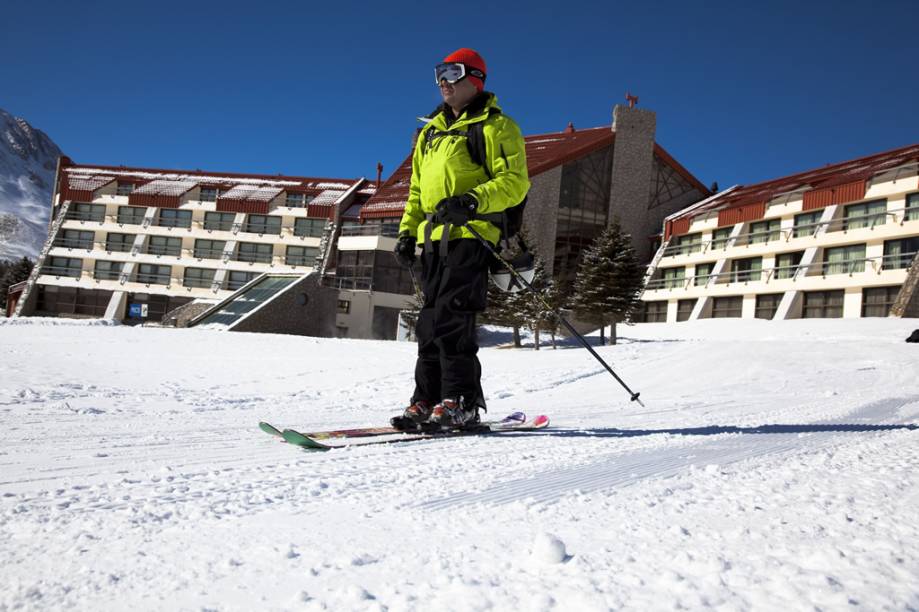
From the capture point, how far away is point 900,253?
25.3m

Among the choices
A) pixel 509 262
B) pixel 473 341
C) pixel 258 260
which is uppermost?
pixel 258 260

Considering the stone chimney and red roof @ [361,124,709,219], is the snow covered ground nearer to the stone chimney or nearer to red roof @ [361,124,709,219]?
red roof @ [361,124,709,219]

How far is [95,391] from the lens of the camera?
4.31 m

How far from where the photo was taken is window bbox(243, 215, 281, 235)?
44438mm

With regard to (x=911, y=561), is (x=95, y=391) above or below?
below

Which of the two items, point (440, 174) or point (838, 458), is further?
point (440, 174)

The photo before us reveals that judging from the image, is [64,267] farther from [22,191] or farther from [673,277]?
[22,191]

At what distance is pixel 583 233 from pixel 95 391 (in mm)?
34072

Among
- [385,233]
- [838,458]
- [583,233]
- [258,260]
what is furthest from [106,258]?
[838,458]

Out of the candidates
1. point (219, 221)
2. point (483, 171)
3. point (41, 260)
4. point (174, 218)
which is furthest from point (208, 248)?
point (483, 171)

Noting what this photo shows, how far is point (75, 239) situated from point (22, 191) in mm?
158628

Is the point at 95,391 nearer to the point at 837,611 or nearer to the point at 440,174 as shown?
the point at 440,174

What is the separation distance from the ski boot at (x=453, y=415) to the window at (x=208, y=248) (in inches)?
1780

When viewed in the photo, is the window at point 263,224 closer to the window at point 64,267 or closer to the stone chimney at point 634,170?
the window at point 64,267
